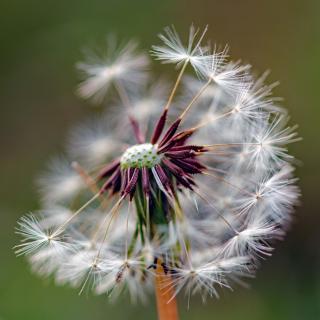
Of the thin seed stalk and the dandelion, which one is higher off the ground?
the dandelion

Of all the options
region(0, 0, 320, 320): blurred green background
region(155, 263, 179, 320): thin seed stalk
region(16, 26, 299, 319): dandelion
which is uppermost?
region(0, 0, 320, 320): blurred green background

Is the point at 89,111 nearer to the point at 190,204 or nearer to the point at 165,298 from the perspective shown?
the point at 190,204

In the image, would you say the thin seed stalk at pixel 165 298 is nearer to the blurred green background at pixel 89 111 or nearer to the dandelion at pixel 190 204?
the dandelion at pixel 190 204

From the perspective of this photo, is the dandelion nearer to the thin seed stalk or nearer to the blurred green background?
the thin seed stalk

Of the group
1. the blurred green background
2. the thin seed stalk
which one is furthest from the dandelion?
the blurred green background

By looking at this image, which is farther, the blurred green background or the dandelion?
the blurred green background
